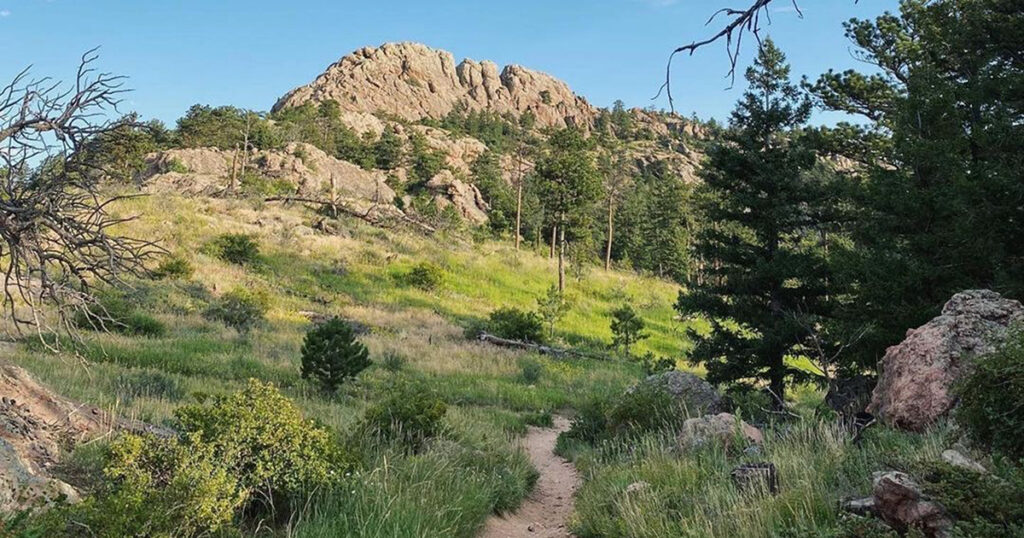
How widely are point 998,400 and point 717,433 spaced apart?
3.39 metres

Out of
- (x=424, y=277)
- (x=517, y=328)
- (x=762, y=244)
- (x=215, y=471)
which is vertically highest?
(x=762, y=244)

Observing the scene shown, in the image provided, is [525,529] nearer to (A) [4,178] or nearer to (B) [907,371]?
(B) [907,371]

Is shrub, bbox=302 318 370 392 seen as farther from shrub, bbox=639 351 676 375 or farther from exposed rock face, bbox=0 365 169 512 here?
shrub, bbox=639 351 676 375

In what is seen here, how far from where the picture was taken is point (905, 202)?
9984mm

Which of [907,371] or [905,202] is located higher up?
[905,202]

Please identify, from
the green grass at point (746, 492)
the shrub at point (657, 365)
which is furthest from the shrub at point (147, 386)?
the shrub at point (657, 365)

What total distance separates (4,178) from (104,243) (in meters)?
1.01

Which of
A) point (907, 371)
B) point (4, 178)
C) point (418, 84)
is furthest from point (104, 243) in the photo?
point (418, 84)

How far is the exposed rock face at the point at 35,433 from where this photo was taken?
11.8 ft

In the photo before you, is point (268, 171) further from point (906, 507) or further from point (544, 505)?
point (906, 507)

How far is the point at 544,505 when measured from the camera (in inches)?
299

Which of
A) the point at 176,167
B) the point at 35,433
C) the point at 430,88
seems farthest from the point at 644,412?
the point at 430,88

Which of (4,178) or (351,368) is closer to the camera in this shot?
(4,178)

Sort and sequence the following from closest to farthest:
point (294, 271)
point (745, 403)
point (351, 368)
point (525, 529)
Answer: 1. point (525, 529)
2. point (745, 403)
3. point (351, 368)
4. point (294, 271)
